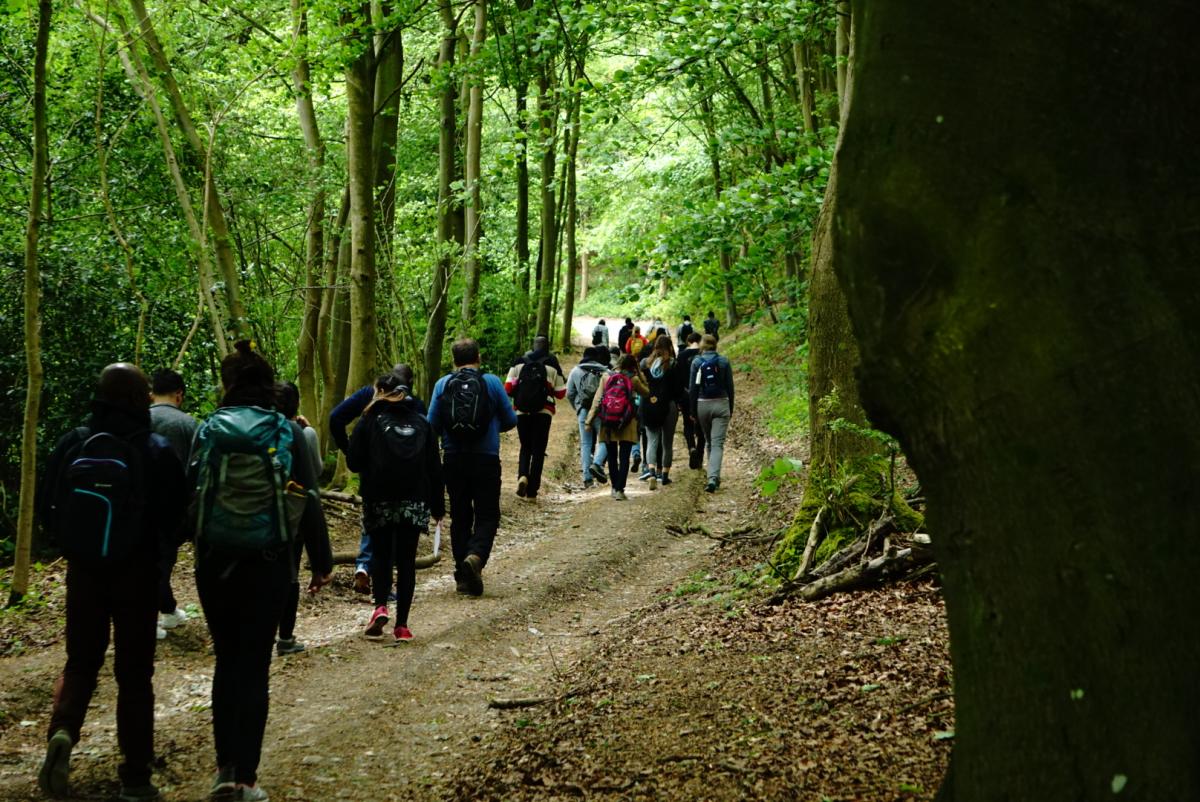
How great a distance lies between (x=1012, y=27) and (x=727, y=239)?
9075 mm

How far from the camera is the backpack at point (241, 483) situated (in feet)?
16.1

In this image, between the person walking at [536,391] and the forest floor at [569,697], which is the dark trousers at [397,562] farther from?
the person walking at [536,391]

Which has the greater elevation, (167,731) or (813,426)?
(813,426)

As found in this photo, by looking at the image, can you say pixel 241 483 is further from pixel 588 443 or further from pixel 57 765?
pixel 588 443

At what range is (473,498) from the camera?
391 inches

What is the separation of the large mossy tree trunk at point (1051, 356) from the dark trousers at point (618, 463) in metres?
12.3

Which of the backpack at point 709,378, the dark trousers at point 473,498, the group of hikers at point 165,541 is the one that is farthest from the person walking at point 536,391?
the group of hikers at point 165,541

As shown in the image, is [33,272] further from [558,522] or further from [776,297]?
[776,297]

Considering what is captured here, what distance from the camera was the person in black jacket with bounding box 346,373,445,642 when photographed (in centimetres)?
818

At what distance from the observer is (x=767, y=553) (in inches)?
386

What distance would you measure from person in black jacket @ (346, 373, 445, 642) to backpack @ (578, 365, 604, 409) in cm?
742

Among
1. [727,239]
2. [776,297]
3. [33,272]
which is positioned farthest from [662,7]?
[776,297]

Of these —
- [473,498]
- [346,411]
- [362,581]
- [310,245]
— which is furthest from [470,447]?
→ [310,245]

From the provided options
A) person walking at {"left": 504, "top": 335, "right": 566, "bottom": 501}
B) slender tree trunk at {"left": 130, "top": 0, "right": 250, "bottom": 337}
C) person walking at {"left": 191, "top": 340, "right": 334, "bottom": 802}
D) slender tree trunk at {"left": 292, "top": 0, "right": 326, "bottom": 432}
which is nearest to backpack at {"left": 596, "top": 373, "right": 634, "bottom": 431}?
person walking at {"left": 504, "top": 335, "right": 566, "bottom": 501}
